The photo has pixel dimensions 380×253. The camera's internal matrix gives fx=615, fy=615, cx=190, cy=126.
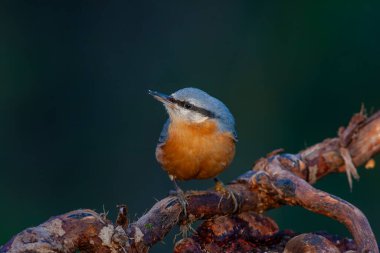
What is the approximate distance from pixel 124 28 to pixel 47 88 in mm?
1165

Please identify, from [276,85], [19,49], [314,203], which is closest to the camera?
[314,203]

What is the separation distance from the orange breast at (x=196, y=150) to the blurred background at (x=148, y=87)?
3.26 m

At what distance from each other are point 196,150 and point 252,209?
0.48 metres

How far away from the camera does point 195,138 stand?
11.9 ft

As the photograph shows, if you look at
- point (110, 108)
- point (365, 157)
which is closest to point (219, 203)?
point (365, 157)

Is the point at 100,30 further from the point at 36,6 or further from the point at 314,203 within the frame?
the point at 314,203

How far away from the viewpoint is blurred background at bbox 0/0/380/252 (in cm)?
695

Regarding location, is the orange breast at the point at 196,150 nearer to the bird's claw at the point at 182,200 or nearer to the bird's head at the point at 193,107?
the bird's head at the point at 193,107

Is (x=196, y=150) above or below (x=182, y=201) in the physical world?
above

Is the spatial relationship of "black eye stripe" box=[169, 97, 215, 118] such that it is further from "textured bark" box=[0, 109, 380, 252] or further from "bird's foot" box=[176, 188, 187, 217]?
"bird's foot" box=[176, 188, 187, 217]

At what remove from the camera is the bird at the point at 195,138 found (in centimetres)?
360

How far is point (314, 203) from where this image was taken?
3287mm

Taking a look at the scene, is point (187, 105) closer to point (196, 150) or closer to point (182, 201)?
point (196, 150)

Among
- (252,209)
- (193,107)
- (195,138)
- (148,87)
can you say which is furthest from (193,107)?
(148,87)
